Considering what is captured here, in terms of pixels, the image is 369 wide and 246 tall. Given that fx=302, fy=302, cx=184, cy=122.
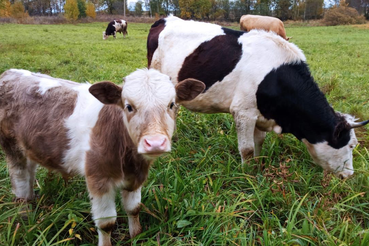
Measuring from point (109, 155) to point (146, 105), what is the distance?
1.89 ft

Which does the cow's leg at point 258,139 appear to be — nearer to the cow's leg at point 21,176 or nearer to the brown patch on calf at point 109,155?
the brown patch on calf at point 109,155

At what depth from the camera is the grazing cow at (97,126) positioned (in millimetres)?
2172

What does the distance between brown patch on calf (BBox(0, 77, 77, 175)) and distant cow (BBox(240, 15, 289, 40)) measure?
13098mm

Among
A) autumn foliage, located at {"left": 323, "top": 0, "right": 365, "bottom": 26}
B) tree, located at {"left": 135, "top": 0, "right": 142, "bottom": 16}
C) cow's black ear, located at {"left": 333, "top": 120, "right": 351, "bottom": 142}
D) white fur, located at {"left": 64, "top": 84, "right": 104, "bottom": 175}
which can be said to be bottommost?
cow's black ear, located at {"left": 333, "top": 120, "right": 351, "bottom": 142}

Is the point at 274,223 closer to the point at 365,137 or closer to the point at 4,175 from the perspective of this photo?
the point at 365,137

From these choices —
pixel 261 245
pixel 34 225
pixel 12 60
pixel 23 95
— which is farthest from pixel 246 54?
pixel 12 60

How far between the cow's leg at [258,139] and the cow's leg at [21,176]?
9.27 feet

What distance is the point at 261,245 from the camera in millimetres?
2482

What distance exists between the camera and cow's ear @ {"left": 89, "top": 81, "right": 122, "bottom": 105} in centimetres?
221

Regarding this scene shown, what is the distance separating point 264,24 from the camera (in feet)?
49.2

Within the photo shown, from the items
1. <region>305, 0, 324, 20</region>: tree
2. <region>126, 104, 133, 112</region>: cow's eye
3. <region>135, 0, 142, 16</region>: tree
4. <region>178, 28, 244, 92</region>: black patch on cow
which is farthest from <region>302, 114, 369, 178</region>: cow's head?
<region>135, 0, 142, 16</region>: tree

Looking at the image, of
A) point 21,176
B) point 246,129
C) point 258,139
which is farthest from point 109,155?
point 258,139

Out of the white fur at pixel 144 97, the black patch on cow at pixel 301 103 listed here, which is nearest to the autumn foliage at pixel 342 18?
the black patch on cow at pixel 301 103

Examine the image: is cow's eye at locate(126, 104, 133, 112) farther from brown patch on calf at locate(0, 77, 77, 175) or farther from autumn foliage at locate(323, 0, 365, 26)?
autumn foliage at locate(323, 0, 365, 26)
